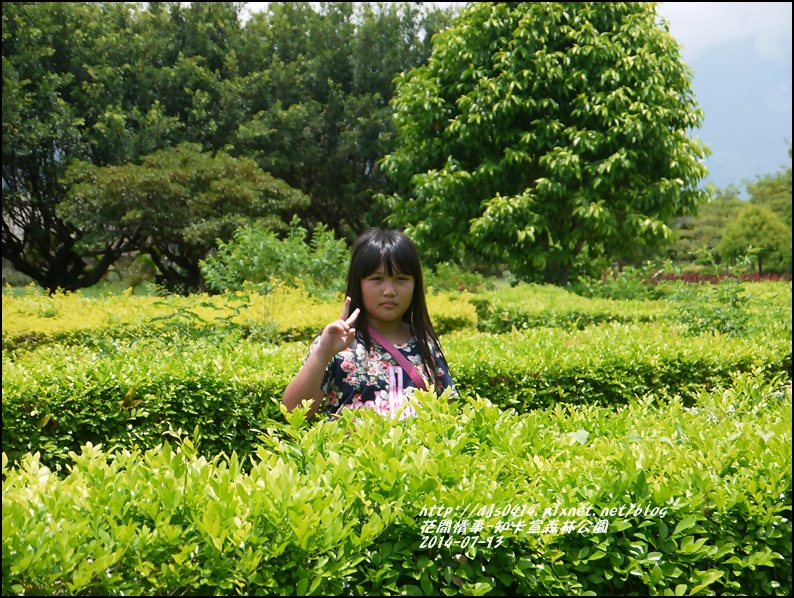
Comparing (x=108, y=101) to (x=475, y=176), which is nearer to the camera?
(x=475, y=176)

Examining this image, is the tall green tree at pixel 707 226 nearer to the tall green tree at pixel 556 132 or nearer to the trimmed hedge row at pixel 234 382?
the tall green tree at pixel 556 132

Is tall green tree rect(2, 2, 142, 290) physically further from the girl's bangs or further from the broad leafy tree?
the broad leafy tree

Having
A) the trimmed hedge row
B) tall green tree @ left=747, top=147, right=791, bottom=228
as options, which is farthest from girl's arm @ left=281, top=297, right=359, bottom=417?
tall green tree @ left=747, top=147, right=791, bottom=228

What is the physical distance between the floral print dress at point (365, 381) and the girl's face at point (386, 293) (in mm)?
143

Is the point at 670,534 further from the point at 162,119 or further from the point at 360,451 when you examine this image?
the point at 162,119

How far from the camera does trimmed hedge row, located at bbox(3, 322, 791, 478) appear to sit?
3.66m

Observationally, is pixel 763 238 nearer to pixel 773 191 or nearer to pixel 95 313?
pixel 773 191

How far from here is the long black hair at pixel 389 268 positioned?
2.68 meters

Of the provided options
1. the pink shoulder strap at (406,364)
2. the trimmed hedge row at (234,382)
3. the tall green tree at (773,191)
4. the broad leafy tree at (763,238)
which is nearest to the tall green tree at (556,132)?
the trimmed hedge row at (234,382)

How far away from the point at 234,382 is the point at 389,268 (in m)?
1.52

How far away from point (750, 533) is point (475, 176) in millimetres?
11307

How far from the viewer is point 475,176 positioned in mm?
12625

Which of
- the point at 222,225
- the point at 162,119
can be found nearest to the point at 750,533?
the point at 222,225

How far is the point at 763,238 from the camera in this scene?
83.6ft
